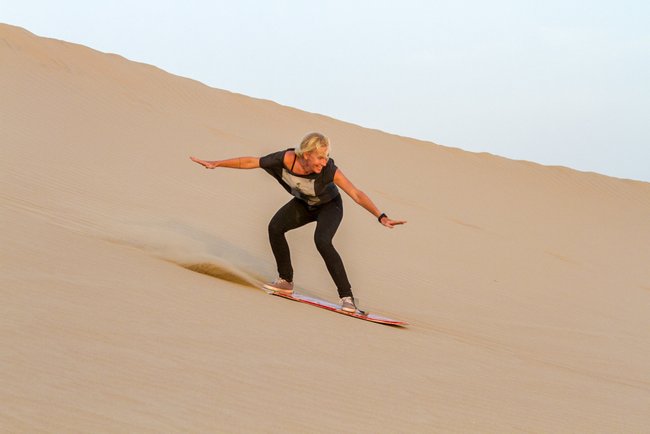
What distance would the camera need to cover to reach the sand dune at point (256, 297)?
4.10 m

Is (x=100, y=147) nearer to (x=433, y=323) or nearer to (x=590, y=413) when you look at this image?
(x=433, y=323)

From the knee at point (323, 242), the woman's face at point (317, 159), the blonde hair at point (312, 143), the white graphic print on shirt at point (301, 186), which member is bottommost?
the knee at point (323, 242)

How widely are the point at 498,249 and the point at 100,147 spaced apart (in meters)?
6.75

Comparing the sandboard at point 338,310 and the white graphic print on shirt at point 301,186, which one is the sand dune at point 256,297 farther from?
the white graphic print on shirt at point 301,186

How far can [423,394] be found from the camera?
189 inches

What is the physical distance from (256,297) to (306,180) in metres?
0.91

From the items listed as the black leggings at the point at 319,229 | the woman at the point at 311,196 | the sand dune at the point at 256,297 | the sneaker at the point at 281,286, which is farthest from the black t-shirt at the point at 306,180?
the sand dune at the point at 256,297

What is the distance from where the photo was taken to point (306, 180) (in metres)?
6.91

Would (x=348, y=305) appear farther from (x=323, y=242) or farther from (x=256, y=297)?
(x=256, y=297)

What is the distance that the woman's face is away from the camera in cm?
656

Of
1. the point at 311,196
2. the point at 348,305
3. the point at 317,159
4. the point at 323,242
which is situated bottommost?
the point at 348,305

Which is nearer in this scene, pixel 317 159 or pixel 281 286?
pixel 317 159

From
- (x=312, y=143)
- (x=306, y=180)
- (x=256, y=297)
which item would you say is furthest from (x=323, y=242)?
(x=312, y=143)

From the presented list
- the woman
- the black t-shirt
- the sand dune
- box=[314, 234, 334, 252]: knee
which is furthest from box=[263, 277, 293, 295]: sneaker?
A: the black t-shirt
